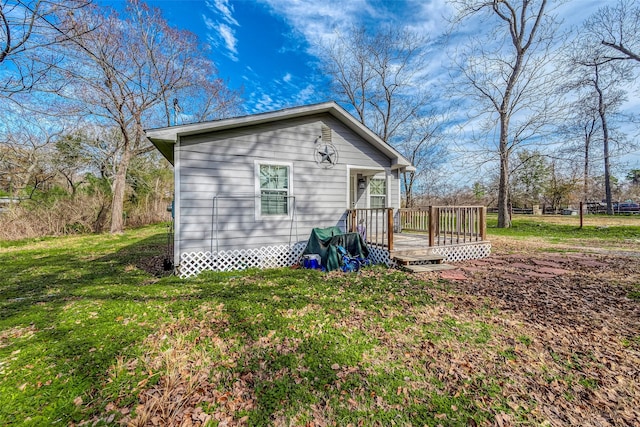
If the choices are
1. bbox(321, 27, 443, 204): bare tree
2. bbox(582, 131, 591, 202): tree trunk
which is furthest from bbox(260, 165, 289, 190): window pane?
bbox(582, 131, 591, 202): tree trunk

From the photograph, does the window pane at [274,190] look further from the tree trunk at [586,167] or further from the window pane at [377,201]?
the tree trunk at [586,167]

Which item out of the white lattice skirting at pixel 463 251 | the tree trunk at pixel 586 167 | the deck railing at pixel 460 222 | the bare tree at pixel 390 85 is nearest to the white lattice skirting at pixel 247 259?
the white lattice skirting at pixel 463 251

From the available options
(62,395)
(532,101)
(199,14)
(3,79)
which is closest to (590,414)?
(62,395)

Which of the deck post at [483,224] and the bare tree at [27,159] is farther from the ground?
the bare tree at [27,159]

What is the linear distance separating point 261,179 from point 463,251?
598 cm

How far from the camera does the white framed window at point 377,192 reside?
8922mm

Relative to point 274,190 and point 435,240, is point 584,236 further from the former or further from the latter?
point 274,190

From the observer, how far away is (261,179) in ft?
22.2

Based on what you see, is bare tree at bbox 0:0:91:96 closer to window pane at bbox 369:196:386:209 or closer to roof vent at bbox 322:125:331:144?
roof vent at bbox 322:125:331:144

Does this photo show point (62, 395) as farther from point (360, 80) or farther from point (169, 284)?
point (360, 80)

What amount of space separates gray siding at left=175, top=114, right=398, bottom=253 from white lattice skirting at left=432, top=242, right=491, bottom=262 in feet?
9.44

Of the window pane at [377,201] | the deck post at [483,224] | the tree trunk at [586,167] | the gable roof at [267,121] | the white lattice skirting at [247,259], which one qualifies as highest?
the tree trunk at [586,167]

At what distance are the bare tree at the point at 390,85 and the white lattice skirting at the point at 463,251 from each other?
12828 millimetres

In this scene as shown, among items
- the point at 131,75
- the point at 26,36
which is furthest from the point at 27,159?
the point at 26,36
